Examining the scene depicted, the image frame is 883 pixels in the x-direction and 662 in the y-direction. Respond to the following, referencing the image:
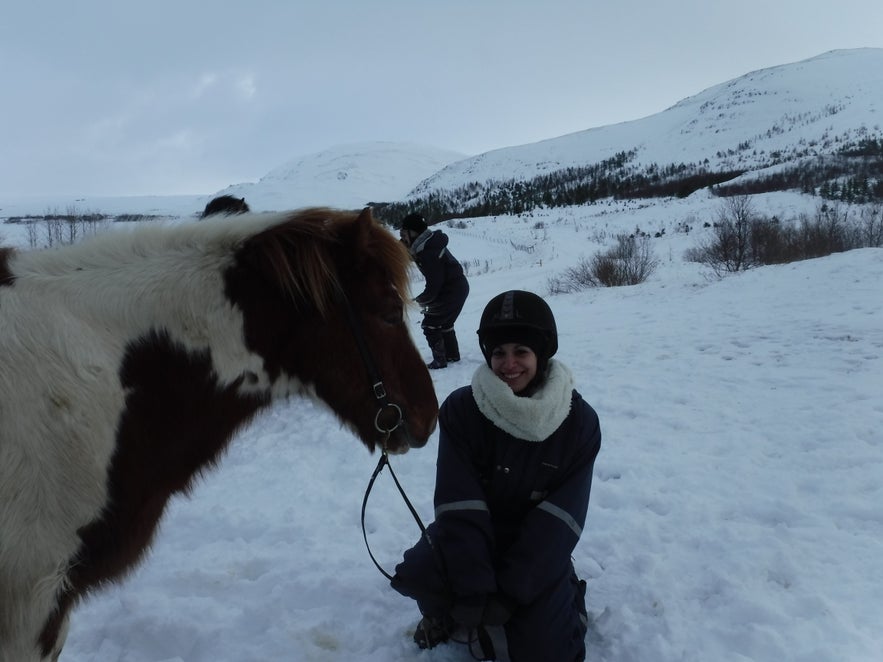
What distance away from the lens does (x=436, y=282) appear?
612cm

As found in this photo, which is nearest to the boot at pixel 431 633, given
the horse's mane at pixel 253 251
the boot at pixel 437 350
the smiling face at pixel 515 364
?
the smiling face at pixel 515 364

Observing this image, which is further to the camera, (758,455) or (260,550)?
(758,455)

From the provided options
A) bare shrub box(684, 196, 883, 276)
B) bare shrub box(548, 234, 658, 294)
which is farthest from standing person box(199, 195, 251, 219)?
bare shrub box(684, 196, 883, 276)

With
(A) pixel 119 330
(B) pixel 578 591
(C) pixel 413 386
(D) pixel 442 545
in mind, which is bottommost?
(B) pixel 578 591

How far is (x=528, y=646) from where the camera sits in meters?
1.92

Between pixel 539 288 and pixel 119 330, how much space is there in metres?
14.3

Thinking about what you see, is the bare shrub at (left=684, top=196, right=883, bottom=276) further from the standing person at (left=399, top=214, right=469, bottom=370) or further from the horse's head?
the horse's head

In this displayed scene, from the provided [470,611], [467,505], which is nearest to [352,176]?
[467,505]

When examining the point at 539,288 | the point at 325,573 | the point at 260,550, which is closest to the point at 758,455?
the point at 325,573

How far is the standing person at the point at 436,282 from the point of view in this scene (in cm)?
604

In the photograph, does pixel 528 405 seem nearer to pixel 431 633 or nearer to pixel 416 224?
pixel 431 633

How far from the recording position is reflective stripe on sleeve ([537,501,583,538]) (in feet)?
6.54

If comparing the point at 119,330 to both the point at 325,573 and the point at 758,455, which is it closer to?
the point at 325,573

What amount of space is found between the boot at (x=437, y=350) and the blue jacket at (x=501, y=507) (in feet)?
14.0
